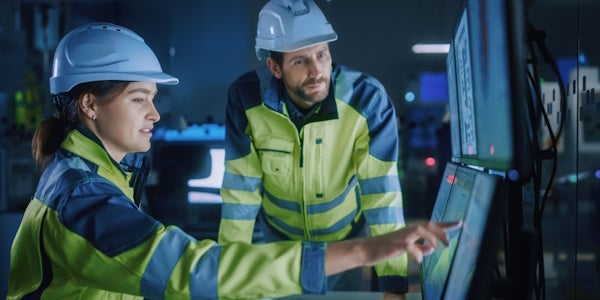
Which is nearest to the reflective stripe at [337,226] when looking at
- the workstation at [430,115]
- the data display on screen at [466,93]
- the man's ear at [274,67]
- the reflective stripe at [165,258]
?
the workstation at [430,115]

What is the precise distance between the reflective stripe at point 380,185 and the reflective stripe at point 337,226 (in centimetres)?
28

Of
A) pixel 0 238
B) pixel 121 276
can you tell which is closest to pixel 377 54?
pixel 0 238

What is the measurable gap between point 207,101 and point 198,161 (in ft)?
3.88

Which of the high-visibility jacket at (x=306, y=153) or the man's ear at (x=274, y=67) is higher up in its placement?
the man's ear at (x=274, y=67)

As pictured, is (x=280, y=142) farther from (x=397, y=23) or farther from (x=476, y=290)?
(x=397, y=23)

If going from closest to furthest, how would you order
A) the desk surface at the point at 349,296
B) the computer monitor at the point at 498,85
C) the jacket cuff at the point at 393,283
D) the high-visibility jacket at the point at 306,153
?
1. the computer monitor at the point at 498,85
2. the desk surface at the point at 349,296
3. the jacket cuff at the point at 393,283
4. the high-visibility jacket at the point at 306,153

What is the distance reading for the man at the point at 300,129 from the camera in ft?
6.57

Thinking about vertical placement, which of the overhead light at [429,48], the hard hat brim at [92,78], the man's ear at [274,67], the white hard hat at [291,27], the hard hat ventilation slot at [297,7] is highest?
the overhead light at [429,48]

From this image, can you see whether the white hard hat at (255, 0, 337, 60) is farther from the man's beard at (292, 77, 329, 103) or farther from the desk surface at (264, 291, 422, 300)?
the desk surface at (264, 291, 422, 300)

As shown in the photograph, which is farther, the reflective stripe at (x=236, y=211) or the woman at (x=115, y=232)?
the reflective stripe at (x=236, y=211)

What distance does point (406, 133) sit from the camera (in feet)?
13.8

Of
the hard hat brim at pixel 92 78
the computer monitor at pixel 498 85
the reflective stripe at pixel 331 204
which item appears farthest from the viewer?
the reflective stripe at pixel 331 204

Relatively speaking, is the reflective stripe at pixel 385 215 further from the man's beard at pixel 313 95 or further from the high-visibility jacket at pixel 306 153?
the man's beard at pixel 313 95

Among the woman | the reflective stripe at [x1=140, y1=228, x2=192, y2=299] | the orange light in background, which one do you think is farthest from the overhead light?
the reflective stripe at [x1=140, y1=228, x2=192, y2=299]
